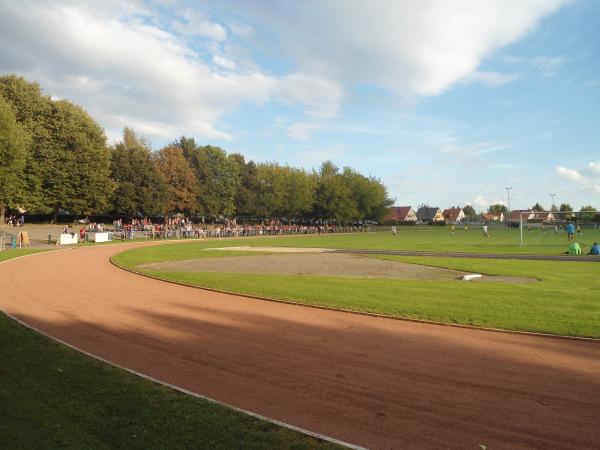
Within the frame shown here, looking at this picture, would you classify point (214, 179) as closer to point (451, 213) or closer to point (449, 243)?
point (449, 243)

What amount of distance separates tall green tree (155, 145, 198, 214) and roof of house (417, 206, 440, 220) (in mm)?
110766

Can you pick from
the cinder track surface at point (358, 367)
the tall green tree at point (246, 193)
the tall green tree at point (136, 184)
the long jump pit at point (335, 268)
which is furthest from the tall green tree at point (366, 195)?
the cinder track surface at point (358, 367)

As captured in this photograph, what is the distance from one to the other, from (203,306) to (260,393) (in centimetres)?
674

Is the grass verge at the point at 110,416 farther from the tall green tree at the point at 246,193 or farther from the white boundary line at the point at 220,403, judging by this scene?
the tall green tree at the point at 246,193

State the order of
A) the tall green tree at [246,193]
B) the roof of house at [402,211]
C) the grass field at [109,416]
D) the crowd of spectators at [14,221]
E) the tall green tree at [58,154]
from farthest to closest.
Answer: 1. the roof of house at [402,211]
2. the tall green tree at [246,193]
3. the tall green tree at [58,154]
4. the crowd of spectators at [14,221]
5. the grass field at [109,416]

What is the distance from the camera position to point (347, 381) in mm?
6684

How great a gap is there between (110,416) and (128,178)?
63070 mm

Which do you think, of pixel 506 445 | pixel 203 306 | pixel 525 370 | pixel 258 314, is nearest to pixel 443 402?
pixel 506 445

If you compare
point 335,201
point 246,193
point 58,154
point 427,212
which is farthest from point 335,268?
point 427,212

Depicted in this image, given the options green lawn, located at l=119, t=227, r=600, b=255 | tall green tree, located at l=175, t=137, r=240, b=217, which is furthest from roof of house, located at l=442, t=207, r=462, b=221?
green lawn, located at l=119, t=227, r=600, b=255

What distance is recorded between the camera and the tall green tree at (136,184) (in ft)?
204

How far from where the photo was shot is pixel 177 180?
7231 centimetres

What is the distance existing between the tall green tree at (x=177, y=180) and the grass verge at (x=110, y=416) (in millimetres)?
65700

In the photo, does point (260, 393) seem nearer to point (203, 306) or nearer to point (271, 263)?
point (203, 306)
